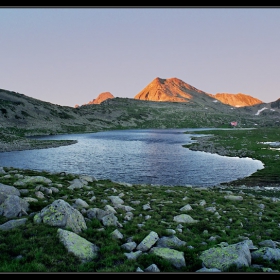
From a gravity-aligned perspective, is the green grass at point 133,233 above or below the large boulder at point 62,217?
below

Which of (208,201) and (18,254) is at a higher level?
(18,254)

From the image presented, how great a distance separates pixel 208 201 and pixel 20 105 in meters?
208

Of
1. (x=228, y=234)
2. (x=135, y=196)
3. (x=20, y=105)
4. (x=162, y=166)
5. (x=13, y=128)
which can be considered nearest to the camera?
(x=228, y=234)

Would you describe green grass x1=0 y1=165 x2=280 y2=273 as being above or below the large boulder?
below

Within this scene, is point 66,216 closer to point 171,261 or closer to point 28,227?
point 28,227

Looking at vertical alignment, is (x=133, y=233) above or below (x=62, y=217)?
below

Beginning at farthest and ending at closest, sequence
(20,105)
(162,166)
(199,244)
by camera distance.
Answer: (20,105) → (162,166) → (199,244)

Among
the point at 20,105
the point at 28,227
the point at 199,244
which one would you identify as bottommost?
the point at 199,244

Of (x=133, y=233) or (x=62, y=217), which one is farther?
(x=133, y=233)

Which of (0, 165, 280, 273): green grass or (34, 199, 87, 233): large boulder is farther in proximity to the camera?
(34, 199, 87, 233): large boulder

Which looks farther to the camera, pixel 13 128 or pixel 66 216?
pixel 13 128

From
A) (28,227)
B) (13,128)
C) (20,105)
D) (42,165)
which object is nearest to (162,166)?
(42,165)

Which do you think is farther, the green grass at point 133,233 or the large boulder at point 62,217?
the large boulder at point 62,217

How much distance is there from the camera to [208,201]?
813 inches
